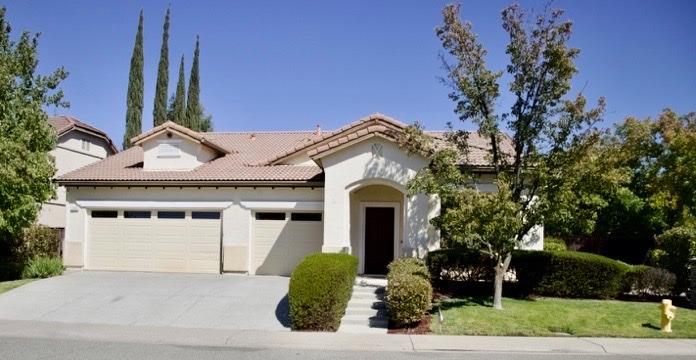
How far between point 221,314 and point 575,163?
363 inches

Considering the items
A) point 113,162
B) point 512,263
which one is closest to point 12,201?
point 113,162

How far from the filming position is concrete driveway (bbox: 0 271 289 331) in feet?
42.3

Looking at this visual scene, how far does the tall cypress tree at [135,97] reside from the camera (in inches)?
1417

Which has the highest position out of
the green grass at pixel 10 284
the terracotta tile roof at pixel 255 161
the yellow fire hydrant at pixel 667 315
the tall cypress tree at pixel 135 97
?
the tall cypress tree at pixel 135 97

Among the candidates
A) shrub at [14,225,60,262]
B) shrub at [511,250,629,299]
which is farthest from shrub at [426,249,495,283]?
shrub at [14,225,60,262]

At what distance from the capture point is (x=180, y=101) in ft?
126

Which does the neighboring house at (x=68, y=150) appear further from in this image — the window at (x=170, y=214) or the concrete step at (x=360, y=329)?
the concrete step at (x=360, y=329)

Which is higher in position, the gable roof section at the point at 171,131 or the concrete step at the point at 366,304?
the gable roof section at the point at 171,131

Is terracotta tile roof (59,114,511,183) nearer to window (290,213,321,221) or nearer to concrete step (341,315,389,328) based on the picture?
window (290,213,321,221)

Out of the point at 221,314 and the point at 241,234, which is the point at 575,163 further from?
the point at 241,234

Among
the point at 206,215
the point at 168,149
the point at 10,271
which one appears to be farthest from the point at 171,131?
the point at 10,271

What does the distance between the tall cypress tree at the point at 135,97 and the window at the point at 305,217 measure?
69.0 feet

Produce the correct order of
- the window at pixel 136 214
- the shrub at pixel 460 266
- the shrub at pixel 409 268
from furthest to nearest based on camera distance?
the window at pixel 136 214, the shrub at pixel 460 266, the shrub at pixel 409 268

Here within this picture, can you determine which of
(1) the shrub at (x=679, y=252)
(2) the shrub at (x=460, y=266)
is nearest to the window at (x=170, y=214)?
(2) the shrub at (x=460, y=266)
